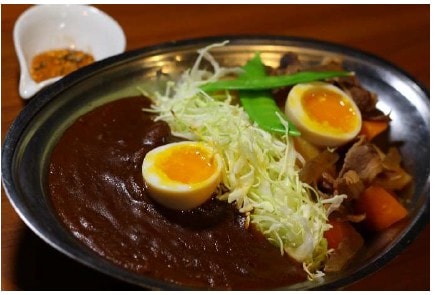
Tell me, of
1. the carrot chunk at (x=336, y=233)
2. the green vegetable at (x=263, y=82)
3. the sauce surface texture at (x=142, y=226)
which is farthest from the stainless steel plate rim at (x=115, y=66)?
the green vegetable at (x=263, y=82)

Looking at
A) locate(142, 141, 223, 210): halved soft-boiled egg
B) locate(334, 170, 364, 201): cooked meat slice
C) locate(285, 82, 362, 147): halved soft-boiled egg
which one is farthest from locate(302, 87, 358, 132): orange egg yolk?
locate(142, 141, 223, 210): halved soft-boiled egg

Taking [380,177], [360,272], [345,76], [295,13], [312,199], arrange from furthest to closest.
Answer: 1. [295,13]
2. [345,76]
3. [380,177]
4. [312,199]
5. [360,272]

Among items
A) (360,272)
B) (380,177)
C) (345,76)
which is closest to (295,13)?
(345,76)

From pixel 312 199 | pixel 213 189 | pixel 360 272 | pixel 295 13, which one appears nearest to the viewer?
pixel 360 272

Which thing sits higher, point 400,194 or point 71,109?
point 71,109

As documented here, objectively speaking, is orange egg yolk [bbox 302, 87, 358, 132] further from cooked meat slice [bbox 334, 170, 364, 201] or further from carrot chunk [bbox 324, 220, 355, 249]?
carrot chunk [bbox 324, 220, 355, 249]

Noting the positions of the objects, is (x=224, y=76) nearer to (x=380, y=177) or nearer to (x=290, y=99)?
(x=290, y=99)

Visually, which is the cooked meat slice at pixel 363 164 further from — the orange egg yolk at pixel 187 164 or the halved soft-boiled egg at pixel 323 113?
the orange egg yolk at pixel 187 164
